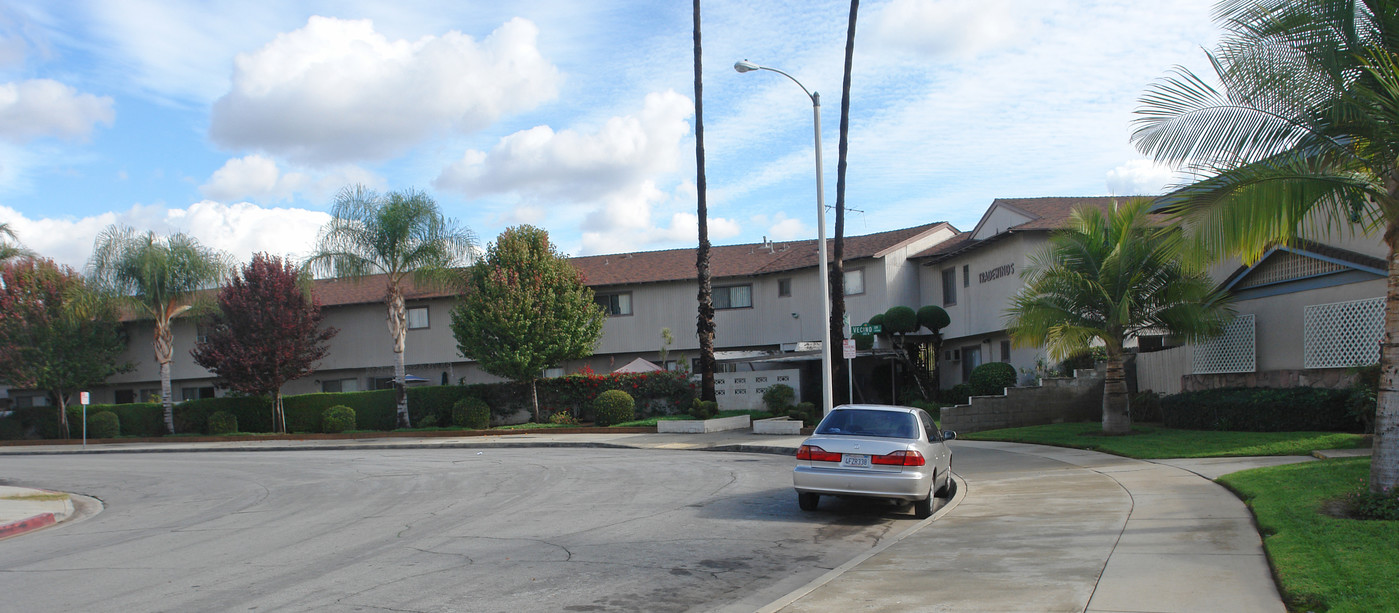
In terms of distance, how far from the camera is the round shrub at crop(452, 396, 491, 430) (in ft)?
109

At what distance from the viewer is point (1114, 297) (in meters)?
20.7

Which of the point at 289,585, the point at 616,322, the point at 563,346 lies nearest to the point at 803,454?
the point at 289,585

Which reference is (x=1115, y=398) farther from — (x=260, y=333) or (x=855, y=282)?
(x=260, y=333)

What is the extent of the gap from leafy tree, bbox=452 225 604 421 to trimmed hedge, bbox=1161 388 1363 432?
61.7 feet

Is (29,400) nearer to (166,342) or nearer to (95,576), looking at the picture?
(166,342)

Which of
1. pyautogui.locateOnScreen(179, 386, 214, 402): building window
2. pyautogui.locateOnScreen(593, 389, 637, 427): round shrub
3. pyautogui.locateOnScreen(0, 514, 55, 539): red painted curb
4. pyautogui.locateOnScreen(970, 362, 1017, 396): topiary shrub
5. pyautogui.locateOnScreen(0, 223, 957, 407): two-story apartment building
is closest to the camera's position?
pyautogui.locateOnScreen(0, 514, 55, 539): red painted curb

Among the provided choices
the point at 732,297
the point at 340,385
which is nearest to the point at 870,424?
the point at 732,297

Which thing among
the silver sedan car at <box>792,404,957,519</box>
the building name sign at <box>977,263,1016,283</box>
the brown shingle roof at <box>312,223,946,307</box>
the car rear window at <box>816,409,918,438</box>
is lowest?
the silver sedan car at <box>792,404,957,519</box>

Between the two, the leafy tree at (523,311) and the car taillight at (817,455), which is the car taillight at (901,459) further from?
the leafy tree at (523,311)

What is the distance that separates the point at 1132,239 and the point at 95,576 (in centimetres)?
1899

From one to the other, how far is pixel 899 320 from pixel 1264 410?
46.3 feet

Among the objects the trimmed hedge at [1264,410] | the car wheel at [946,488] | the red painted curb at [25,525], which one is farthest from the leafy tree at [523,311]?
the car wheel at [946,488]

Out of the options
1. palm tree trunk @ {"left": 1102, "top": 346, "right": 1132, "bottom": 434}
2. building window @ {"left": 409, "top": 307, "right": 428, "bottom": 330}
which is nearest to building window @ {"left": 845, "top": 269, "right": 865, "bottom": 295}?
palm tree trunk @ {"left": 1102, "top": 346, "right": 1132, "bottom": 434}

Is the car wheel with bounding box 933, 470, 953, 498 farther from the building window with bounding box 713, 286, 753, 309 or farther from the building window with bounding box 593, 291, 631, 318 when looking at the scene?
the building window with bounding box 593, 291, 631, 318
